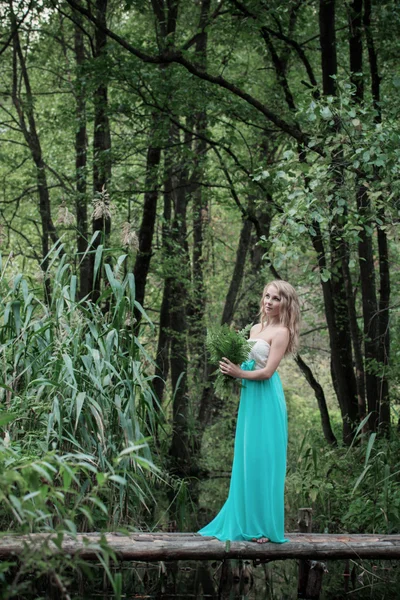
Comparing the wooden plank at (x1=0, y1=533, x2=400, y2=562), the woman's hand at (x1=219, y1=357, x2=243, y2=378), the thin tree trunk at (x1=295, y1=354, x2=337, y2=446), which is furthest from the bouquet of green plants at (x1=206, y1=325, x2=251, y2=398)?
the thin tree trunk at (x1=295, y1=354, x2=337, y2=446)

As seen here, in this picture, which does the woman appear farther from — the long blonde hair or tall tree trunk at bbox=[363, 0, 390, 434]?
tall tree trunk at bbox=[363, 0, 390, 434]

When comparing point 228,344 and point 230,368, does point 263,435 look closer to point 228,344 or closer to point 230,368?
point 230,368

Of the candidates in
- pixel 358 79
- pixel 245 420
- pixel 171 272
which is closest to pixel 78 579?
pixel 245 420

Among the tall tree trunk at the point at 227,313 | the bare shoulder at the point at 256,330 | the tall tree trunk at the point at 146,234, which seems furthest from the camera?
the tall tree trunk at the point at 227,313

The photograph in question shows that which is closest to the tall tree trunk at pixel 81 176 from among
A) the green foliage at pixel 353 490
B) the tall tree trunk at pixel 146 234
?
the tall tree trunk at pixel 146 234

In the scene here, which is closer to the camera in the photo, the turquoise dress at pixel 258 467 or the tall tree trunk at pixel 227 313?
the turquoise dress at pixel 258 467

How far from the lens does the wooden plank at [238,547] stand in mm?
4672

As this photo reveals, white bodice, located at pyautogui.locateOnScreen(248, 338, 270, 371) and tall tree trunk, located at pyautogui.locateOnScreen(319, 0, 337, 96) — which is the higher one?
tall tree trunk, located at pyautogui.locateOnScreen(319, 0, 337, 96)

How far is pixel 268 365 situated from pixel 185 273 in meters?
6.83

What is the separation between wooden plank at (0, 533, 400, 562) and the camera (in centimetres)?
467

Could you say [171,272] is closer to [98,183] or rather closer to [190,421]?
[98,183]

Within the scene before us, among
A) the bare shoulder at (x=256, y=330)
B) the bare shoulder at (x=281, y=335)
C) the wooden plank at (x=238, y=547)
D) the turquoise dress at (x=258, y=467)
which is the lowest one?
the wooden plank at (x=238, y=547)

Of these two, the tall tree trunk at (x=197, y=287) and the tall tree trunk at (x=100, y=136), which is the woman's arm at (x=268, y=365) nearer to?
the tall tree trunk at (x=100, y=136)

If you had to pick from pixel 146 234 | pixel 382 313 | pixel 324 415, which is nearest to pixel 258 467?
pixel 382 313
